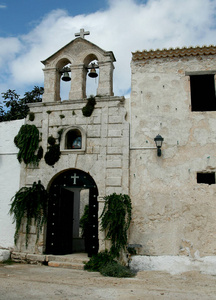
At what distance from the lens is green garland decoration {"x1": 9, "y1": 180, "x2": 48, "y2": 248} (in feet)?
27.5

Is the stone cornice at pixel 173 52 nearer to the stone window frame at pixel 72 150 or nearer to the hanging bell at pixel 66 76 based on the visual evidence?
the hanging bell at pixel 66 76

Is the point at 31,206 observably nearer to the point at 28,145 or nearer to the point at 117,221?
the point at 28,145

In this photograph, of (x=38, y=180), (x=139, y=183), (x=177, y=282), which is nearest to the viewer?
(x=177, y=282)

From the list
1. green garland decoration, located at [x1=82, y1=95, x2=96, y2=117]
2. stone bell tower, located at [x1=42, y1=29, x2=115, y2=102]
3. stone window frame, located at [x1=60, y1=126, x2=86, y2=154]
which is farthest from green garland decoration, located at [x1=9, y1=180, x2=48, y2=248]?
stone bell tower, located at [x1=42, y1=29, x2=115, y2=102]

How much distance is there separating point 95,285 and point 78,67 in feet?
20.0

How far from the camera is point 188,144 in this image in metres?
8.12

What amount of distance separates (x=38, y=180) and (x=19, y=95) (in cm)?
965

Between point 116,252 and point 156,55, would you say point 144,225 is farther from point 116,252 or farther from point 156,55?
point 156,55

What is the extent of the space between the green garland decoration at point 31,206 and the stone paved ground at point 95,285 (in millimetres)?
1284

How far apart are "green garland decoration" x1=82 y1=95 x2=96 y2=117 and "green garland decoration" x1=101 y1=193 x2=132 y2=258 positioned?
8.20ft

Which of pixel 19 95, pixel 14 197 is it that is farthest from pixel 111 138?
pixel 19 95

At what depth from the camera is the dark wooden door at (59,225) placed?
8500 millimetres

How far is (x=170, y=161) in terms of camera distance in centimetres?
809

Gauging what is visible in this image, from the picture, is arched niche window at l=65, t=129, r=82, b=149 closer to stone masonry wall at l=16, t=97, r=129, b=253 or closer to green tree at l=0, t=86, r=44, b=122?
stone masonry wall at l=16, t=97, r=129, b=253
